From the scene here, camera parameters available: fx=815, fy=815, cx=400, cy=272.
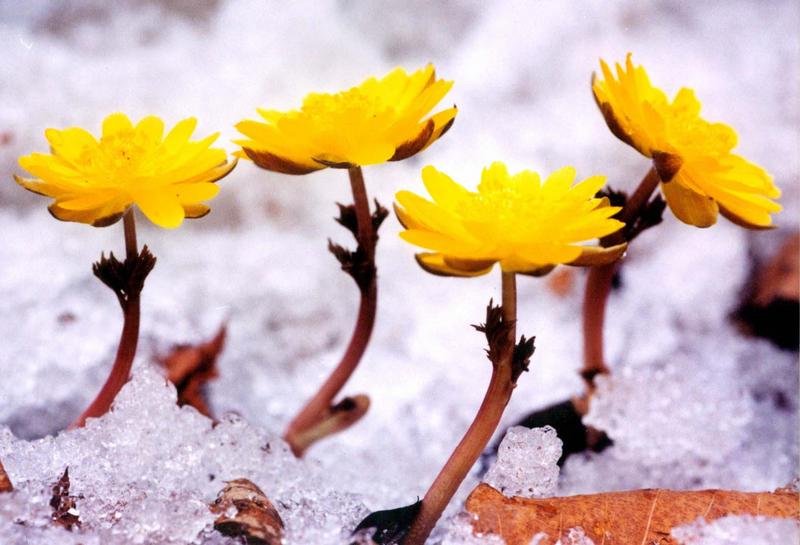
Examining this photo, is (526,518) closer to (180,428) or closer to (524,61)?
(180,428)

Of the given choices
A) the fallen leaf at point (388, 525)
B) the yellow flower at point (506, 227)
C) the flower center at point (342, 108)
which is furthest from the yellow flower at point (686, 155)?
the fallen leaf at point (388, 525)

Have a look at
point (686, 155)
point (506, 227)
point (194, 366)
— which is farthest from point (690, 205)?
point (194, 366)

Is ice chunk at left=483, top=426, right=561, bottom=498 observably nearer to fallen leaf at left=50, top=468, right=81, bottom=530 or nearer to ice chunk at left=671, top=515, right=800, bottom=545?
ice chunk at left=671, top=515, right=800, bottom=545

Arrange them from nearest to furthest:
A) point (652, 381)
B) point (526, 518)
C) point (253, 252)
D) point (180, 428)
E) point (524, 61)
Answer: point (526, 518), point (180, 428), point (652, 381), point (253, 252), point (524, 61)

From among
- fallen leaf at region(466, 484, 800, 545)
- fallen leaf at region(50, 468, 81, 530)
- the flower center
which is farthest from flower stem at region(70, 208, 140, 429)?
fallen leaf at region(466, 484, 800, 545)

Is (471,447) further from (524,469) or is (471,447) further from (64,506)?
(64,506)

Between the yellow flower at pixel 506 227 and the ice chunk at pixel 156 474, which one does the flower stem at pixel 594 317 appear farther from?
the ice chunk at pixel 156 474

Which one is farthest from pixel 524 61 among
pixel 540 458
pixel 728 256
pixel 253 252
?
pixel 540 458
